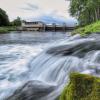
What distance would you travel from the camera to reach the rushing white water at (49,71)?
7203 millimetres

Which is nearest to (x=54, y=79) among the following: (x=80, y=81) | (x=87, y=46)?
(x=87, y=46)

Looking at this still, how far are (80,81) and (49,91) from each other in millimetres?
2797

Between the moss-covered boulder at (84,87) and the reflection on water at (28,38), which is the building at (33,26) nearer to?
the reflection on water at (28,38)

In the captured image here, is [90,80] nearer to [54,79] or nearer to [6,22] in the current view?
[54,79]

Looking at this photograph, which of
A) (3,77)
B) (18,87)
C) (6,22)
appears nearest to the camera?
(18,87)

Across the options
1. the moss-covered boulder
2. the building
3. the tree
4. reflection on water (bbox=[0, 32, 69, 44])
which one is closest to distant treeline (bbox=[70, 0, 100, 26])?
reflection on water (bbox=[0, 32, 69, 44])

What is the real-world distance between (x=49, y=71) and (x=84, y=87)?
4.85 meters

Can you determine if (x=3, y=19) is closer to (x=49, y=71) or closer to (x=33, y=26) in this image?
(x=33, y=26)

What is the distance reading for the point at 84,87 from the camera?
177 inches

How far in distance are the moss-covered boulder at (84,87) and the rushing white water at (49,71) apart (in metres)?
2.01

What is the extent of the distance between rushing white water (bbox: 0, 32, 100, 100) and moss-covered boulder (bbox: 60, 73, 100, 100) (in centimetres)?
201

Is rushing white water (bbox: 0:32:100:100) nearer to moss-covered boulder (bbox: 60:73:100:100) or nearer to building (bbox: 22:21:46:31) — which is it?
moss-covered boulder (bbox: 60:73:100:100)

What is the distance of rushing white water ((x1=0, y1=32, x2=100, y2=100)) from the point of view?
7203mm

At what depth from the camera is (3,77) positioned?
9500 mm
